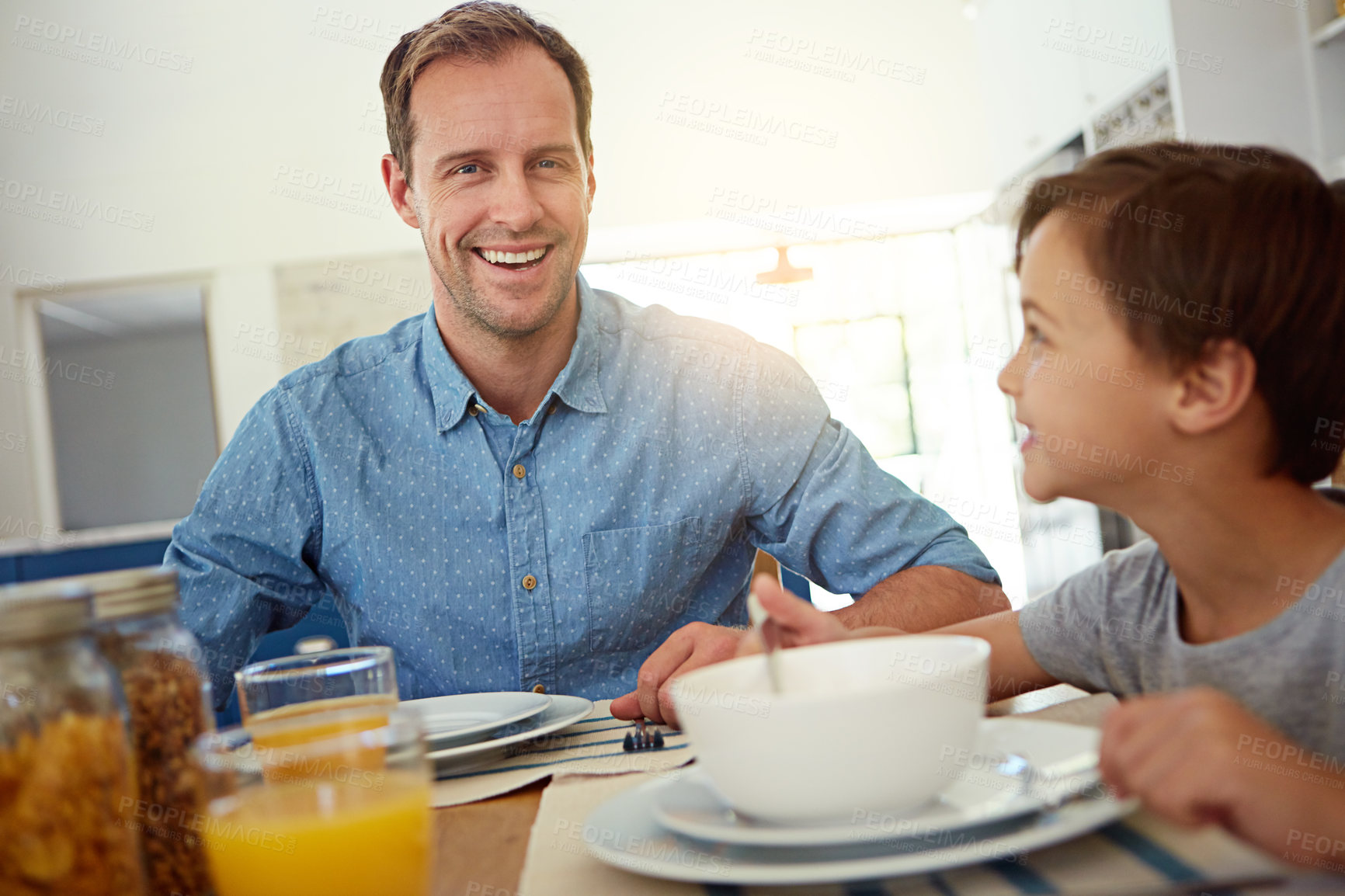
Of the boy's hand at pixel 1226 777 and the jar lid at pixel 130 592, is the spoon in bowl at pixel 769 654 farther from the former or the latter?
the jar lid at pixel 130 592

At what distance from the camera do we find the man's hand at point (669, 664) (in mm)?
894

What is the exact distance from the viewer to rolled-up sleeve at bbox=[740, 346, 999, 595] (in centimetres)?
127

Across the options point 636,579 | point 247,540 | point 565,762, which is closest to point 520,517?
point 636,579

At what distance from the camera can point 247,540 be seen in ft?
4.29

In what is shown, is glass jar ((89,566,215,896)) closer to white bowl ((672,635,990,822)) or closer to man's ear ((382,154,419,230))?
white bowl ((672,635,990,822))

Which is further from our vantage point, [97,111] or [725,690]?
[97,111]

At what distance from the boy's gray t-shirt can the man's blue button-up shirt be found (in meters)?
0.36

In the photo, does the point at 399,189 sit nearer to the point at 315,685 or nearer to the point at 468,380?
the point at 468,380

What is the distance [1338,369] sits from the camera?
2.34ft

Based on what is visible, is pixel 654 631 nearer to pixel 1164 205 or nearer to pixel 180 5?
pixel 1164 205

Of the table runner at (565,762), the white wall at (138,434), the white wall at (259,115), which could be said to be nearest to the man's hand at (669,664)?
the table runner at (565,762)

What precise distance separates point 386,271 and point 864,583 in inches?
164

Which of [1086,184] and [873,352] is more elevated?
[873,352]

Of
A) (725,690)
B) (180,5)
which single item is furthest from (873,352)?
(725,690)
